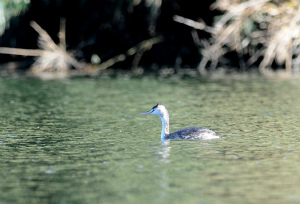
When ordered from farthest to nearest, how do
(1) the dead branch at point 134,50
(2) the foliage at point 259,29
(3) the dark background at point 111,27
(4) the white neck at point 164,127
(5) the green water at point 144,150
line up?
(1) the dead branch at point 134,50
(3) the dark background at point 111,27
(2) the foliage at point 259,29
(4) the white neck at point 164,127
(5) the green water at point 144,150

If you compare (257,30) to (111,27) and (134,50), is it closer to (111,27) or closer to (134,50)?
(134,50)

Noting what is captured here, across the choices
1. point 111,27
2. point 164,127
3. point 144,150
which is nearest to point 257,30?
point 111,27

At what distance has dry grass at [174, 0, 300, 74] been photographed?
27.6 meters

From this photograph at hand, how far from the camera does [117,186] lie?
10.1m

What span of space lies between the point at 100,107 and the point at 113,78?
31.6 ft

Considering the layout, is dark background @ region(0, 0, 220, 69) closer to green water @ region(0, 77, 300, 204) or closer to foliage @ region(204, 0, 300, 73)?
foliage @ region(204, 0, 300, 73)

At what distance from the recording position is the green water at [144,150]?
9750 mm

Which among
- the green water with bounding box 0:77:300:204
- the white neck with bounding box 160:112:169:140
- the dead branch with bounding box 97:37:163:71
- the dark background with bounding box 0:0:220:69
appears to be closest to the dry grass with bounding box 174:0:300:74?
the dark background with bounding box 0:0:220:69

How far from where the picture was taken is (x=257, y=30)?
30641 millimetres

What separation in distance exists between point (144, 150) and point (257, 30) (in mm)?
18728

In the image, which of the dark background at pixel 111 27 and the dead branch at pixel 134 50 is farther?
the dead branch at pixel 134 50

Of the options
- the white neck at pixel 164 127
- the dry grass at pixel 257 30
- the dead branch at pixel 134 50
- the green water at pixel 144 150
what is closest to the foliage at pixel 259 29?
the dry grass at pixel 257 30

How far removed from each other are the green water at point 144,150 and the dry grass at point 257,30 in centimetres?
472

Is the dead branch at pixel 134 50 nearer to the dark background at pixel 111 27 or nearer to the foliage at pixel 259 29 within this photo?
the dark background at pixel 111 27
